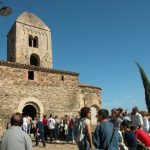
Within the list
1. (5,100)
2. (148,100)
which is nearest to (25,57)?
(5,100)

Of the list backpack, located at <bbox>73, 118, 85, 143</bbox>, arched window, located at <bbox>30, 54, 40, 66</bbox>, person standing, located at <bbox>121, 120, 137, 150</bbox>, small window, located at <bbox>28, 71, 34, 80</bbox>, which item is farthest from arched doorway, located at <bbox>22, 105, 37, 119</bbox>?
backpack, located at <bbox>73, 118, 85, 143</bbox>

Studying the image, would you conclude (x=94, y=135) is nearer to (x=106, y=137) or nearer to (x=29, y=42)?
(x=106, y=137)

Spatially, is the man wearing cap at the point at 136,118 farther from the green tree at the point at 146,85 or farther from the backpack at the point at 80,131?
the green tree at the point at 146,85

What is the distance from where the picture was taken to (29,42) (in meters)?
28.2

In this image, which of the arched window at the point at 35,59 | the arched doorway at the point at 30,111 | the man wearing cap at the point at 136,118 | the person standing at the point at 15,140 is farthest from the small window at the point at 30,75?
the person standing at the point at 15,140

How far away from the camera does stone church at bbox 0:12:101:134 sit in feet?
72.6

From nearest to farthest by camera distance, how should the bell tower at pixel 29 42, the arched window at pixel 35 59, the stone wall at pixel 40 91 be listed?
1. the stone wall at pixel 40 91
2. the bell tower at pixel 29 42
3. the arched window at pixel 35 59

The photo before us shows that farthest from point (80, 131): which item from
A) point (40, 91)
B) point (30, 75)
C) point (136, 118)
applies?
point (30, 75)

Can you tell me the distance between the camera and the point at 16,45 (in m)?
26.6

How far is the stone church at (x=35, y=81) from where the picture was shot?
2214cm

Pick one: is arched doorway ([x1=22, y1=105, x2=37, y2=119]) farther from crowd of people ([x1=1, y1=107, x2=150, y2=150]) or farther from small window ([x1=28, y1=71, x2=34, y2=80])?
crowd of people ([x1=1, y1=107, x2=150, y2=150])

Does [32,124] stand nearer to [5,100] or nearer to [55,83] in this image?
[5,100]

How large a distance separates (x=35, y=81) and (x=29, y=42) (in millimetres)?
5958

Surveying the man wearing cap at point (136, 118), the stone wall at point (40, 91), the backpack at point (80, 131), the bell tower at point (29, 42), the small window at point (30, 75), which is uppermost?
the bell tower at point (29, 42)
